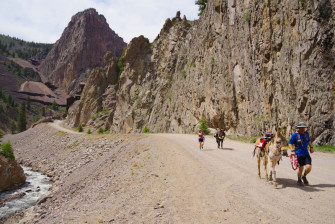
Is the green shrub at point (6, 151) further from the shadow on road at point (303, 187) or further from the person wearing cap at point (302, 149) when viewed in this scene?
the person wearing cap at point (302, 149)

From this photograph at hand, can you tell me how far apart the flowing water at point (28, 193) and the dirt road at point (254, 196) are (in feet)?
48.4

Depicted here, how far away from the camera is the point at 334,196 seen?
6.52 m

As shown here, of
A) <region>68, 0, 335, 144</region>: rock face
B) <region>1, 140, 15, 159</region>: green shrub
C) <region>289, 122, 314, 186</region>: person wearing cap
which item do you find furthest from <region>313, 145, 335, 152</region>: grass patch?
<region>1, 140, 15, 159</region>: green shrub

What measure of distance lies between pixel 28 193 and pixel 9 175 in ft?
13.2

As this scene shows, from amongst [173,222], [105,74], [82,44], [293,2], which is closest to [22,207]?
[173,222]

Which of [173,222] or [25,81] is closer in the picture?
[173,222]

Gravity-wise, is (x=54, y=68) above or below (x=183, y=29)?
above

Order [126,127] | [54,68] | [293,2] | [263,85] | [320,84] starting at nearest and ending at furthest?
[320,84] → [293,2] → [263,85] → [126,127] → [54,68]

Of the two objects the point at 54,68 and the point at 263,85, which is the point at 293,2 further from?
the point at 54,68

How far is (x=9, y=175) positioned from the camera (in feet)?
76.0

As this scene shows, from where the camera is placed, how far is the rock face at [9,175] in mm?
22312

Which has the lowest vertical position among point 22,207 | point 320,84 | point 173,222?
point 22,207

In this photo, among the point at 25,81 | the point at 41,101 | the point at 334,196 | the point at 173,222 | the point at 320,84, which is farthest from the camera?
the point at 25,81

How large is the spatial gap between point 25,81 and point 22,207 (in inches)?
7045
